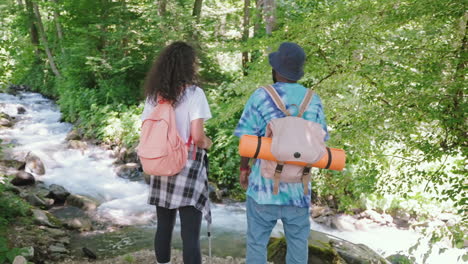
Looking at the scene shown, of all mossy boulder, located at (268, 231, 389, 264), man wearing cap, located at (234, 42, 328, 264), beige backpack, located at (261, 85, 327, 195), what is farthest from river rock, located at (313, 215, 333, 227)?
Result: beige backpack, located at (261, 85, 327, 195)

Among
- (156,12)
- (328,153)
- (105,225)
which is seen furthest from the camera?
(156,12)

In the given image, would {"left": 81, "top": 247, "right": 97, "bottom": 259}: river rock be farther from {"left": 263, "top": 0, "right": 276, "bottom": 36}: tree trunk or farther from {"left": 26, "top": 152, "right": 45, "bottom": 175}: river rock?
{"left": 263, "top": 0, "right": 276, "bottom": 36}: tree trunk

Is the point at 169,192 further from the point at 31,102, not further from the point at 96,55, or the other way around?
the point at 31,102

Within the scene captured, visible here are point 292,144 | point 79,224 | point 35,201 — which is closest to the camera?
point 292,144

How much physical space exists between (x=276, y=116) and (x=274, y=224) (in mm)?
700

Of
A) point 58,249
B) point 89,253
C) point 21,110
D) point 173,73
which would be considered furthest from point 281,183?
point 21,110

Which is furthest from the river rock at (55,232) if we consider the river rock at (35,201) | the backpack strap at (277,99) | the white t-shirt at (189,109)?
the backpack strap at (277,99)

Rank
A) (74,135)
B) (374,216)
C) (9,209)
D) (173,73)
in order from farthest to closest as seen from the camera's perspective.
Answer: (74,135), (374,216), (9,209), (173,73)

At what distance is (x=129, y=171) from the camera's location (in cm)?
970

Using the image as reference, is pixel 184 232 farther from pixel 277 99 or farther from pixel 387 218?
pixel 387 218

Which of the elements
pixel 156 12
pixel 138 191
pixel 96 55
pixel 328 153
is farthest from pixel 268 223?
pixel 96 55

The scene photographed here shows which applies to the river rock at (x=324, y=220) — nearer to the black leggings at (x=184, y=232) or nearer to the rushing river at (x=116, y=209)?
the rushing river at (x=116, y=209)

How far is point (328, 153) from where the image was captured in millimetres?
2172

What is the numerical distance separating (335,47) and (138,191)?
614 centimetres
